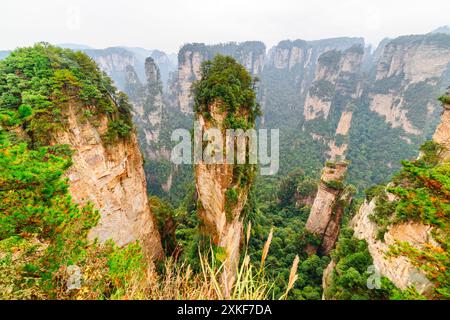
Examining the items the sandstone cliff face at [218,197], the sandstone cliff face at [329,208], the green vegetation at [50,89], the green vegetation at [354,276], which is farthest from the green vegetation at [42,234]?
the sandstone cliff face at [329,208]

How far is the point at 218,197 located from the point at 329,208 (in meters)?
9.80

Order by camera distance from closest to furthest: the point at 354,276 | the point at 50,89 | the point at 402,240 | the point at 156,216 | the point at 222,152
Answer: the point at 402,240 < the point at 50,89 < the point at 354,276 < the point at 222,152 < the point at 156,216

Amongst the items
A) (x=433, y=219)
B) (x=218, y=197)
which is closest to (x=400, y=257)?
(x=433, y=219)

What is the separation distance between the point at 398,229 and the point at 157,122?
5095cm

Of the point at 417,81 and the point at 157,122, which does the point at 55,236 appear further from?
the point at 417,81

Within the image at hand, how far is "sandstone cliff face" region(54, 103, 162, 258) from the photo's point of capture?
8656 mm

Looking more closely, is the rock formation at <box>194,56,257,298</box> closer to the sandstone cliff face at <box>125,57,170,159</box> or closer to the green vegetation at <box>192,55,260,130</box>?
the green vegetation at <box>192,55,260,130</box>

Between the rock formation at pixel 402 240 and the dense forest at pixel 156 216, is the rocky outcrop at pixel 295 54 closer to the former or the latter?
the dense forest at pixel 156 216

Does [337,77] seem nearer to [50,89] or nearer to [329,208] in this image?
[329,208]

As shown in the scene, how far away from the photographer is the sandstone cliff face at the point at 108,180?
8.66 meters

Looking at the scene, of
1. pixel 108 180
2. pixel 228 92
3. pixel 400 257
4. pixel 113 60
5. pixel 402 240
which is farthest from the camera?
pixel 113 60

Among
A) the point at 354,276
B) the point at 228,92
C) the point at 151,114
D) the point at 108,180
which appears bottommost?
the point at 151,114

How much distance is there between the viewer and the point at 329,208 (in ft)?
52.9

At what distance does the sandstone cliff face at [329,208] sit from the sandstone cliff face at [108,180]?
12.4 m
